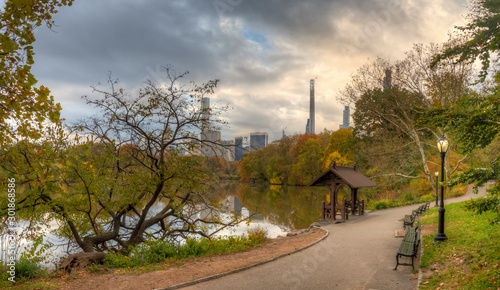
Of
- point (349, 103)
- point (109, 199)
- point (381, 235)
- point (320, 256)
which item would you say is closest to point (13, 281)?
point (109, 199)

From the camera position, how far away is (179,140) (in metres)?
12.5

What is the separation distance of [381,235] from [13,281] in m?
13.8

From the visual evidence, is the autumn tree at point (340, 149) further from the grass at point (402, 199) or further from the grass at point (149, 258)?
the grass at point (149, 258)

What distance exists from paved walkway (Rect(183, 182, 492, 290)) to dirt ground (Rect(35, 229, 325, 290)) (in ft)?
2.14

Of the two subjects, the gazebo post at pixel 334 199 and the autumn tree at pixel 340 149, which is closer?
the gazebo post at pixel 334 199

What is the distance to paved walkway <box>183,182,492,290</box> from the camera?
27.7 feet

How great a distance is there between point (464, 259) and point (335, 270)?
336 cm

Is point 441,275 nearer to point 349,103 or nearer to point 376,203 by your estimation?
point 376,203

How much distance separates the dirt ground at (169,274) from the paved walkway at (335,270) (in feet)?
2.14

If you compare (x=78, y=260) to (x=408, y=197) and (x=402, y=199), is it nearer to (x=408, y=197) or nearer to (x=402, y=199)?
(x=402, y=199)

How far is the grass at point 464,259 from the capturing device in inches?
286

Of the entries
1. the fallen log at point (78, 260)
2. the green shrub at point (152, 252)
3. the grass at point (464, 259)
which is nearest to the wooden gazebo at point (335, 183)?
Result: the grass at point (464, 259)

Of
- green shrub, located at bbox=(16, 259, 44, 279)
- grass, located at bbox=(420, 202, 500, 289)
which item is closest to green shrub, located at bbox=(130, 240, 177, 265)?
green shrub, located at bbox=(16, 259, 44, 279)

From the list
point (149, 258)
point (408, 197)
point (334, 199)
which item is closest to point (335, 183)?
point (334, 199)
